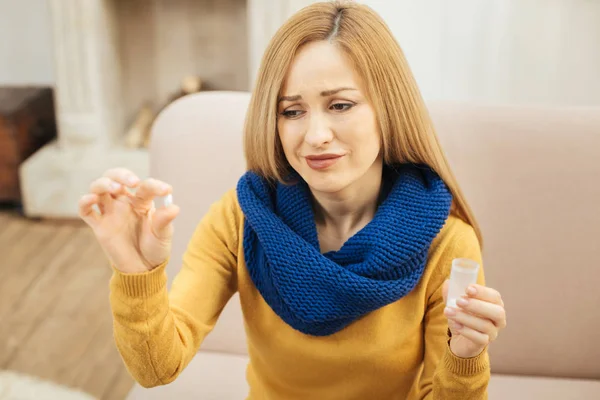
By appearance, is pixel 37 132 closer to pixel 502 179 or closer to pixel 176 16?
pixel 176 16

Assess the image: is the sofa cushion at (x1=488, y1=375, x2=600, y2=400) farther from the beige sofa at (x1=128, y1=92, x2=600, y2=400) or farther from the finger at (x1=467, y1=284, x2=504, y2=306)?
the finger at (x1=467, y1=284, x2=504, y2=306)

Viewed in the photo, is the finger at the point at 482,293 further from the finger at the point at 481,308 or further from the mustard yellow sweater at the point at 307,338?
the mustard yellow sweater at the point at 307,338

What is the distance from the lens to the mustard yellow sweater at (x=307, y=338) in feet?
3.36

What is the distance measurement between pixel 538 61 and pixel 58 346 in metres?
1.77

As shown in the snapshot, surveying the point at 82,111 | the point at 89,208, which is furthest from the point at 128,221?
the point at 82,111

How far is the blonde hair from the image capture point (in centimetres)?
103

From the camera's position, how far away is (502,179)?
1386mm

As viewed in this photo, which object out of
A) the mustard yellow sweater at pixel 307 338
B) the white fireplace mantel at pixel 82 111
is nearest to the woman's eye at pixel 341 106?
the mustard yellow sweater at pixel 307 338

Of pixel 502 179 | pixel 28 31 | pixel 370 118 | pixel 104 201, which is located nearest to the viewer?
pixel 104 201

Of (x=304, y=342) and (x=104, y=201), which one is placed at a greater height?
(x=104, y=201)

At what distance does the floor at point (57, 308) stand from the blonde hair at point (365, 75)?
4.16ft

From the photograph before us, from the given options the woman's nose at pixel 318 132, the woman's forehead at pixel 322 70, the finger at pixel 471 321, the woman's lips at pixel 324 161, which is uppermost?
the woman's forehead at pixel 322 70

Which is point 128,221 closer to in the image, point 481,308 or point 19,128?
point 481,308

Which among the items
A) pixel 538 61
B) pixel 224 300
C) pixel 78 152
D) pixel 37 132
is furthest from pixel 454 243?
pixel 37 132
